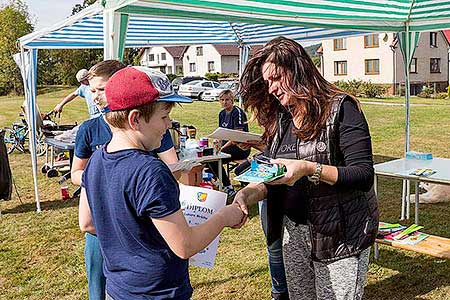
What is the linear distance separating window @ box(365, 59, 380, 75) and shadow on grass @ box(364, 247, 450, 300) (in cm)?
2790

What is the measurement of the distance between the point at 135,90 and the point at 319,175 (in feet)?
2.57

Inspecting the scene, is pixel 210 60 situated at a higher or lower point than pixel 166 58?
lower

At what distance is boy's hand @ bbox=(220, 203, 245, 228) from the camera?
5.34ft

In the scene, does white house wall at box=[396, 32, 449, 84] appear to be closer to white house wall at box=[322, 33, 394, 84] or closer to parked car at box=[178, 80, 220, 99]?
white house wall at box=[322, 33, 394, 84]

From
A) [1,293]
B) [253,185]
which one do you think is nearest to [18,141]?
[1,293]

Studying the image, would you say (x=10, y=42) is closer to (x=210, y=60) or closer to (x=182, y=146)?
(x=210, y=60)

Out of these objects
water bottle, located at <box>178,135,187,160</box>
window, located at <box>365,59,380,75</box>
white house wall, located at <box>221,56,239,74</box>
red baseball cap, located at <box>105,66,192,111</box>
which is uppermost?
white house wall, located at <box>221,56,239,74</box>

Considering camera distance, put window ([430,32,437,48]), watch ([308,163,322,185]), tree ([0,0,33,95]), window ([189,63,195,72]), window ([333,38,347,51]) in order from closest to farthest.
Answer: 1. watch ([308,163,322,185])
2. window ([333,38,347,51])
3. window ([430,32,437,48])
4. tree ([0,0,33,95])
5. window ([189,63,195,72])

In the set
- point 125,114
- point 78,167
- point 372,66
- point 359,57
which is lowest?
point 78,167

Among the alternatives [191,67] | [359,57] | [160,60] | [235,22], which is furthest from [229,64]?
[235,22]

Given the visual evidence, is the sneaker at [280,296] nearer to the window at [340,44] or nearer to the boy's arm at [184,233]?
the boy's arm at [184,233]

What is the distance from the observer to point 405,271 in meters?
4.06

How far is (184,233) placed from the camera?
1.42 metres

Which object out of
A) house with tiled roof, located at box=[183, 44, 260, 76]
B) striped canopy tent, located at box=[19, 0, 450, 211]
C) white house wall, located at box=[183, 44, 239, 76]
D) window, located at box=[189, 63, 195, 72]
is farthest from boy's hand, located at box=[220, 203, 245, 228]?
window, located at box=[189, 63, 195, 72]
